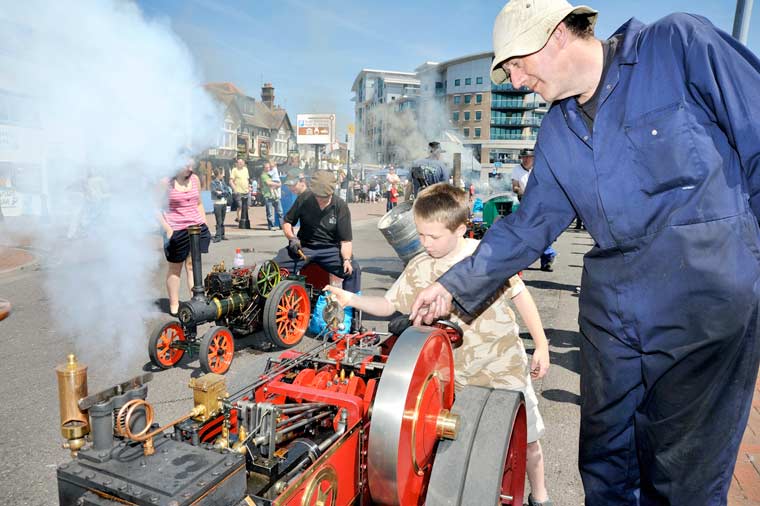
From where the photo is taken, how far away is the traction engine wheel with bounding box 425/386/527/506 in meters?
1.67

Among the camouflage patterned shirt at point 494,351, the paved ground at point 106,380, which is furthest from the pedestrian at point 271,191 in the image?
the camouflage patterned shirt at point 494,351

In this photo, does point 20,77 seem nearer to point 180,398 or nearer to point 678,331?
point 180,398

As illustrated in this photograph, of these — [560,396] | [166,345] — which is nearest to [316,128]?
[166,345]

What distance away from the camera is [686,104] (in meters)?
1.36

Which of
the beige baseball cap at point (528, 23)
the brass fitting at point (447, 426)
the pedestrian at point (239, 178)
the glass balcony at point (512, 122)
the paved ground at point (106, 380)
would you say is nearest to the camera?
the beige baseball cap at point (528, 23)

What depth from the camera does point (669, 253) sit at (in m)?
1.37

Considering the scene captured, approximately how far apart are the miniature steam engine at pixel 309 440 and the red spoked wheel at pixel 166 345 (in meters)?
2.35

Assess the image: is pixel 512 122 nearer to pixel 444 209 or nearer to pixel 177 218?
pixel 177 218

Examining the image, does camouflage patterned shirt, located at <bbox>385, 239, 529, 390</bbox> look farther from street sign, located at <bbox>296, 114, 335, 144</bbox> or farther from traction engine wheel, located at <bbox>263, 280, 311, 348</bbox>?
street sign, located at <bbox>296, 114, 335, 144</bbox>

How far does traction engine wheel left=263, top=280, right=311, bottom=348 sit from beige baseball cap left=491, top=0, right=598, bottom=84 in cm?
352

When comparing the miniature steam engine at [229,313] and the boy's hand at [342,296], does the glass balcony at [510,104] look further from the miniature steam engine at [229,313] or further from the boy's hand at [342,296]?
the boy's hand at [342,296]

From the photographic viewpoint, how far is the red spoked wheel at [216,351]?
4101 mm

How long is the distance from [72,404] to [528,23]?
1.65 metres

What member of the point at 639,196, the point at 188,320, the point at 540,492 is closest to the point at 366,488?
the point at 540,492
